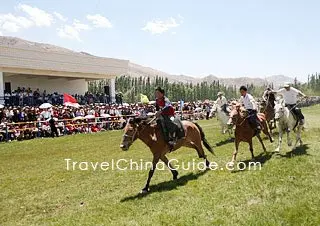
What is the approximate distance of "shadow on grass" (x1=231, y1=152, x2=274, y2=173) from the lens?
1120 centimetres

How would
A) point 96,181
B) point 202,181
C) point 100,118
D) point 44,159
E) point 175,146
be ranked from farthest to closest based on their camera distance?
1. point 100,118
2. point 44,159
3. point 96,181
4. point 175,146
5. point 202,181

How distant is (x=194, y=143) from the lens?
40.5 feet

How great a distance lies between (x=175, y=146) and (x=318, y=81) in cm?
10908

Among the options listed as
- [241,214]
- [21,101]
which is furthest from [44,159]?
[21,101]

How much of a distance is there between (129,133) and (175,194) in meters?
2.05

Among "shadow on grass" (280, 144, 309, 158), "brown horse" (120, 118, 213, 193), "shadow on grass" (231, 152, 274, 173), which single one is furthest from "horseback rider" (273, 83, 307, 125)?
"brown horse" (120, 118, 213, 193)

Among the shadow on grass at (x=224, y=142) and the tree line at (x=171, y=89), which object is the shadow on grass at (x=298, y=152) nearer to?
the shadow on grass at (x=224, y=142)

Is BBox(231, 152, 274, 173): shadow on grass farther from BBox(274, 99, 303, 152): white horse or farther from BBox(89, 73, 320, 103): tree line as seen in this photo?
BBox(89, 73, 320, 103): tree line

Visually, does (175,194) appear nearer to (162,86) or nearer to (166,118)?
(166,118)

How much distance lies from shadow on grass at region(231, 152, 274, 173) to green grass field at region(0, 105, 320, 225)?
0.08 meters

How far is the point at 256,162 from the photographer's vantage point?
1187cm

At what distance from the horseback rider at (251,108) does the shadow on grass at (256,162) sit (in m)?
0.84

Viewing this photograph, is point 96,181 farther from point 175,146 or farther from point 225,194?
point 225,194

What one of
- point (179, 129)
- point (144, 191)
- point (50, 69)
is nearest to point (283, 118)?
point (179, 129)
